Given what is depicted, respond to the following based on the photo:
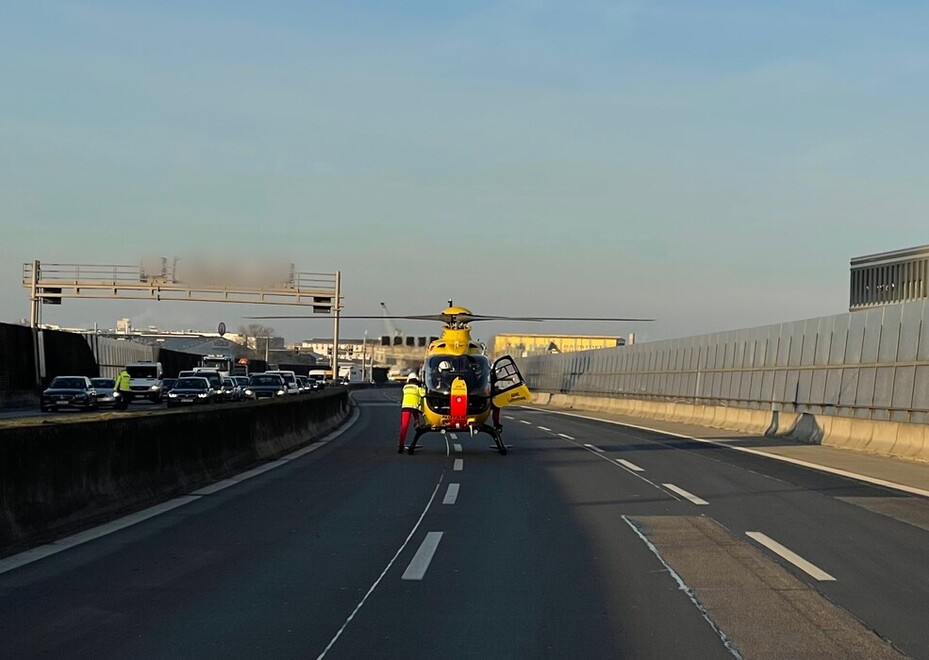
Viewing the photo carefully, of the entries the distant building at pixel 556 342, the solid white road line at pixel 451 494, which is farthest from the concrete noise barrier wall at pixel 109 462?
the distant building at pixel 556 342

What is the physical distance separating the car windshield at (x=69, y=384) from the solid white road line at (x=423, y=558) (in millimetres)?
34420

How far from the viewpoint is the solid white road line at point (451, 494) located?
1596 cm

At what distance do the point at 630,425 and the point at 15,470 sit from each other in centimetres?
3416

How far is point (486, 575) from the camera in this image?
995cm

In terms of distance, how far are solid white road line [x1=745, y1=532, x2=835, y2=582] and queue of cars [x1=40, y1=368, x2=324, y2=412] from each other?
35.0 m

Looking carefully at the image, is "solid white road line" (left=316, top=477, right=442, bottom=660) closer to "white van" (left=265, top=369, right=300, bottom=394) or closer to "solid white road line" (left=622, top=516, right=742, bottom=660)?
"solid white road line" (left=622, top=516, right=742, bottom=660)

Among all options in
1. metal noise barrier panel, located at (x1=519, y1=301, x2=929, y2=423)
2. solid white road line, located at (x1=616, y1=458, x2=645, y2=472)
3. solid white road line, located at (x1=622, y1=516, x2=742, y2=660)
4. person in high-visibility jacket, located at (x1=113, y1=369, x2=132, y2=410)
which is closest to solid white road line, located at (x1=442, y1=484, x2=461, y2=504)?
solid white road line, located at (x1=622, y1=516, x2=742, y2=660)

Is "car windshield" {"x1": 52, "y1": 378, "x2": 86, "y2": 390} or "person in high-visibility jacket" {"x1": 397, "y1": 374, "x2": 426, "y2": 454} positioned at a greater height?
"person in high-visibility jacket" {"x1": 397, "y1": 374, "x2": 426, "y2": 454}

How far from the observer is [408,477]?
64.8 feet

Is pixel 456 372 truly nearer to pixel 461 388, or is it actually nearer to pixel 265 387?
pixel 461 388

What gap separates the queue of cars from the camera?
1692 inches

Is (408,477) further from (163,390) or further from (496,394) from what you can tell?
(163,390)

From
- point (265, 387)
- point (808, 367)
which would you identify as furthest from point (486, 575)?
point (265, 387)

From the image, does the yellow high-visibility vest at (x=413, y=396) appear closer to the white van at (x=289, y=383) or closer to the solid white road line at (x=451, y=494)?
the solid white road line at (x=451, y=494)
